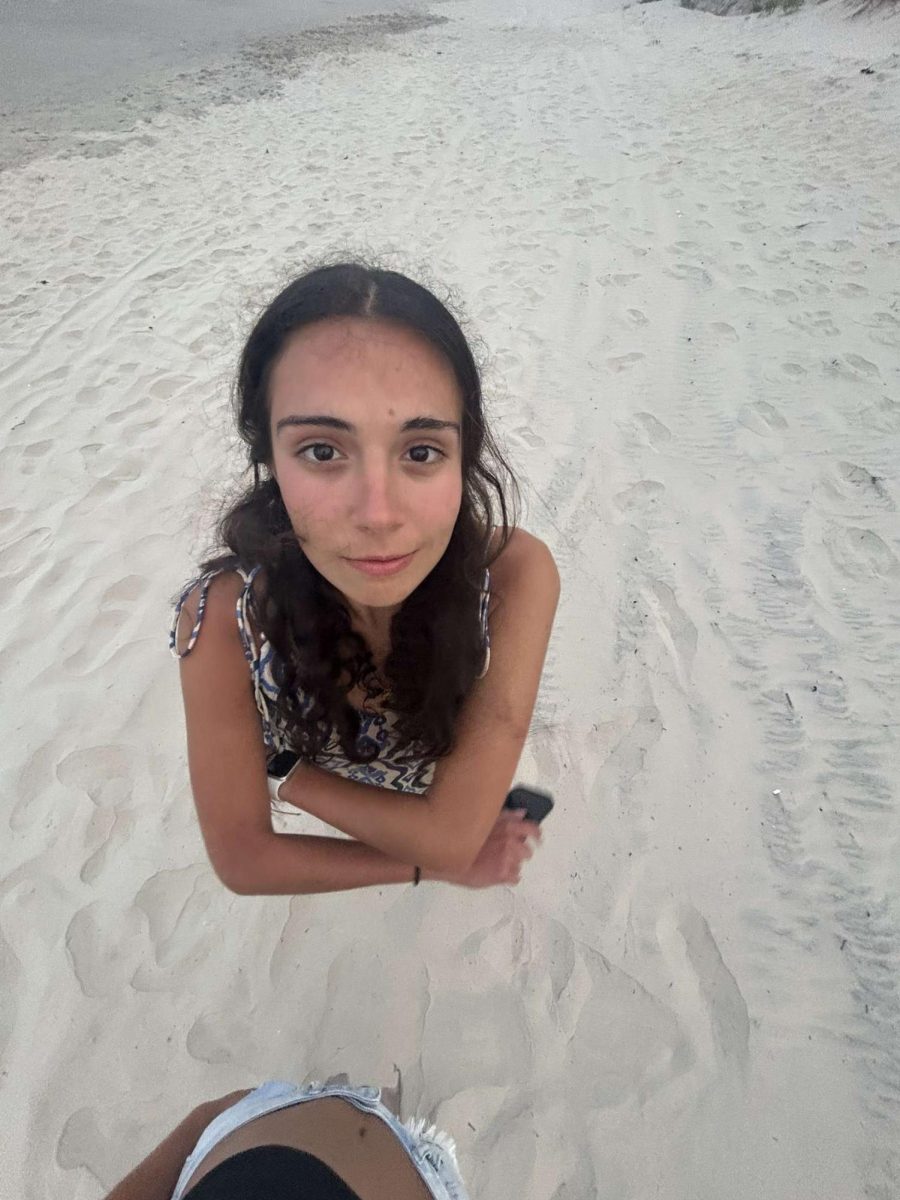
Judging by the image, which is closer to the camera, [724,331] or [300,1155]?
[300,1155]

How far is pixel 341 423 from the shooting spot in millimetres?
1093

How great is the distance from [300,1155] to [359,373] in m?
1.18

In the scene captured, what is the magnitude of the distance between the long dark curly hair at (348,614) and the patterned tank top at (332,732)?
2 centimetres

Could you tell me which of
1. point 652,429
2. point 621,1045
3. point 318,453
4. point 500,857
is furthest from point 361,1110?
point 652,429

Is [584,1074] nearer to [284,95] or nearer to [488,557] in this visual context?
[488,557]

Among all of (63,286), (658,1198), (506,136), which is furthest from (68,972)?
(506,136)

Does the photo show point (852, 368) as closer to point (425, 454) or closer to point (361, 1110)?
→ point (425, 454)

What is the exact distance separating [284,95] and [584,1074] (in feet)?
38.6

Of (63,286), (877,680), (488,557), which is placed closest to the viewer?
(488,557)

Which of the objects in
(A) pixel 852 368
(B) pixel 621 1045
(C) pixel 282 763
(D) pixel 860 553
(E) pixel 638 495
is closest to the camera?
(C) pixel 282 763

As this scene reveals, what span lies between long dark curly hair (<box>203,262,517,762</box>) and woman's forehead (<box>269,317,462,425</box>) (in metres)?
0.08

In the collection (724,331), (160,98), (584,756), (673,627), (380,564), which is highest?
(160,98)

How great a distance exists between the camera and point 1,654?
2.55 meters

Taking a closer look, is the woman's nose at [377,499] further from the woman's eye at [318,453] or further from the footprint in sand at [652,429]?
the footprint in sand at [652,429]
